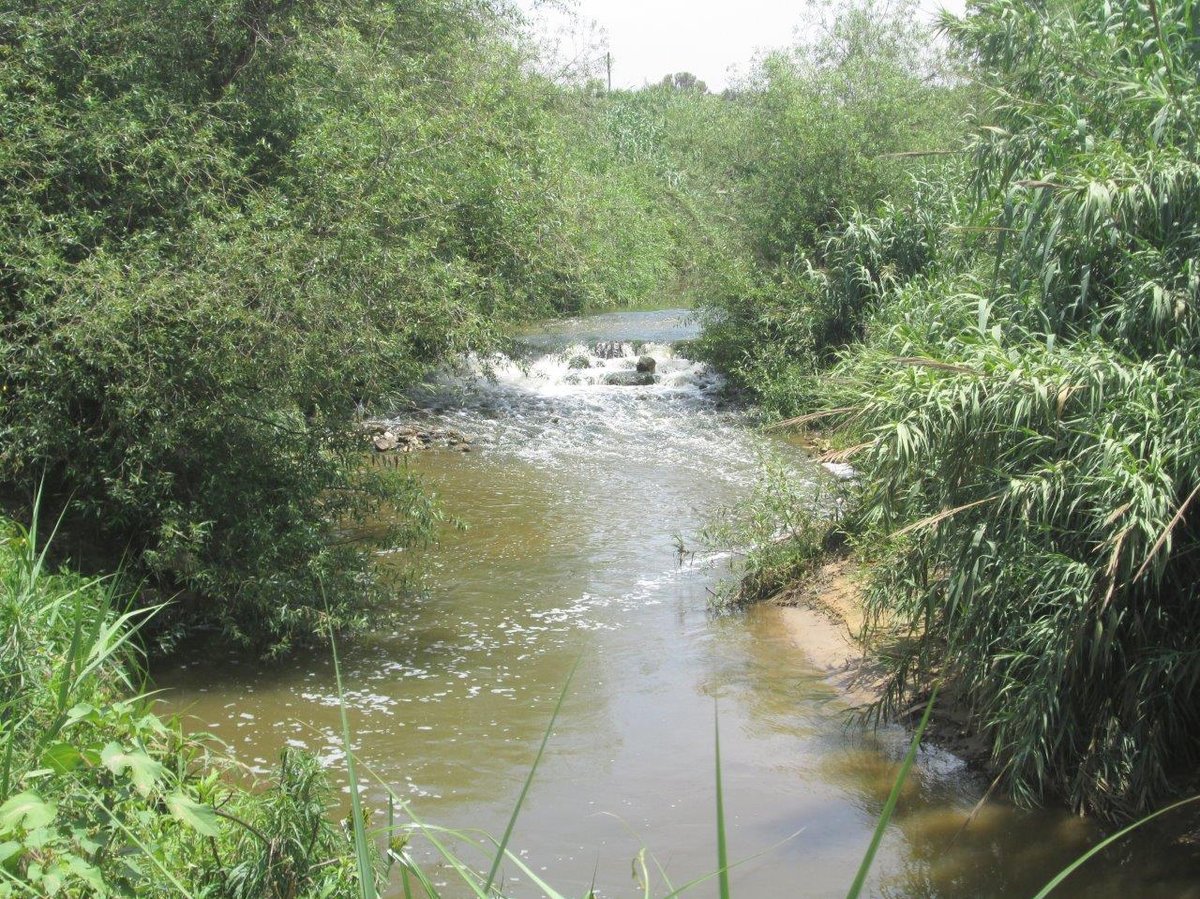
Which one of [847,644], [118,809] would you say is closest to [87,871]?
[118,809]

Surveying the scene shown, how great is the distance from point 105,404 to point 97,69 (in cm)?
320

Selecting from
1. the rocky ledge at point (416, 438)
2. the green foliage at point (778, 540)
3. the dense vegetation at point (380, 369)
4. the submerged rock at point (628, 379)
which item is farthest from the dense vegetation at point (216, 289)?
the submerged rock at point (628, 379)

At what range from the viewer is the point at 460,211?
1145 cm

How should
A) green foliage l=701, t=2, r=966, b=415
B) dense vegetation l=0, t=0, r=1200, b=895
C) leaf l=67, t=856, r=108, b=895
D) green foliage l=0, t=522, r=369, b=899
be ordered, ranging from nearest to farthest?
leaf l=67, t=856, r=108, b=895 < green foliage l=0, t=522, r=369, b=899 < dense vegetation l=0, t=0, r=1200, b=895 < green foliage l=701, t=2, r=966, b=415

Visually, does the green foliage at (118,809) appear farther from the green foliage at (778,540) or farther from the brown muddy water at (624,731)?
the green foliage at (778,540)

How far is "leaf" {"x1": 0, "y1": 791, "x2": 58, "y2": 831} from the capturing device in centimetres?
279

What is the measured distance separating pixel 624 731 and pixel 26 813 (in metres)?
4.42

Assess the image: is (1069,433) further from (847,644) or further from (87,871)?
(87,871)

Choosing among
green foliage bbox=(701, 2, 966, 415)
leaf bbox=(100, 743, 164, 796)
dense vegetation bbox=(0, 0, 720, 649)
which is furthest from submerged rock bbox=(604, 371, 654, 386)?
leaf bbox=(100, 743, 164, 796)

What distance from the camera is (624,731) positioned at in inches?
271

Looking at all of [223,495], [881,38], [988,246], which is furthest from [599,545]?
[881,38]

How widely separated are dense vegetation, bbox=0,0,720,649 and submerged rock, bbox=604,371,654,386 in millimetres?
9883

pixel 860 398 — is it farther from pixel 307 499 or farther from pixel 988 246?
pixel 307 499

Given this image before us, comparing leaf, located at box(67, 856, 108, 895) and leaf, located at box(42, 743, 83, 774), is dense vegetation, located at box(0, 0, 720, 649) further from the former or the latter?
leaf, located at box(67, 856, 108, 895)
